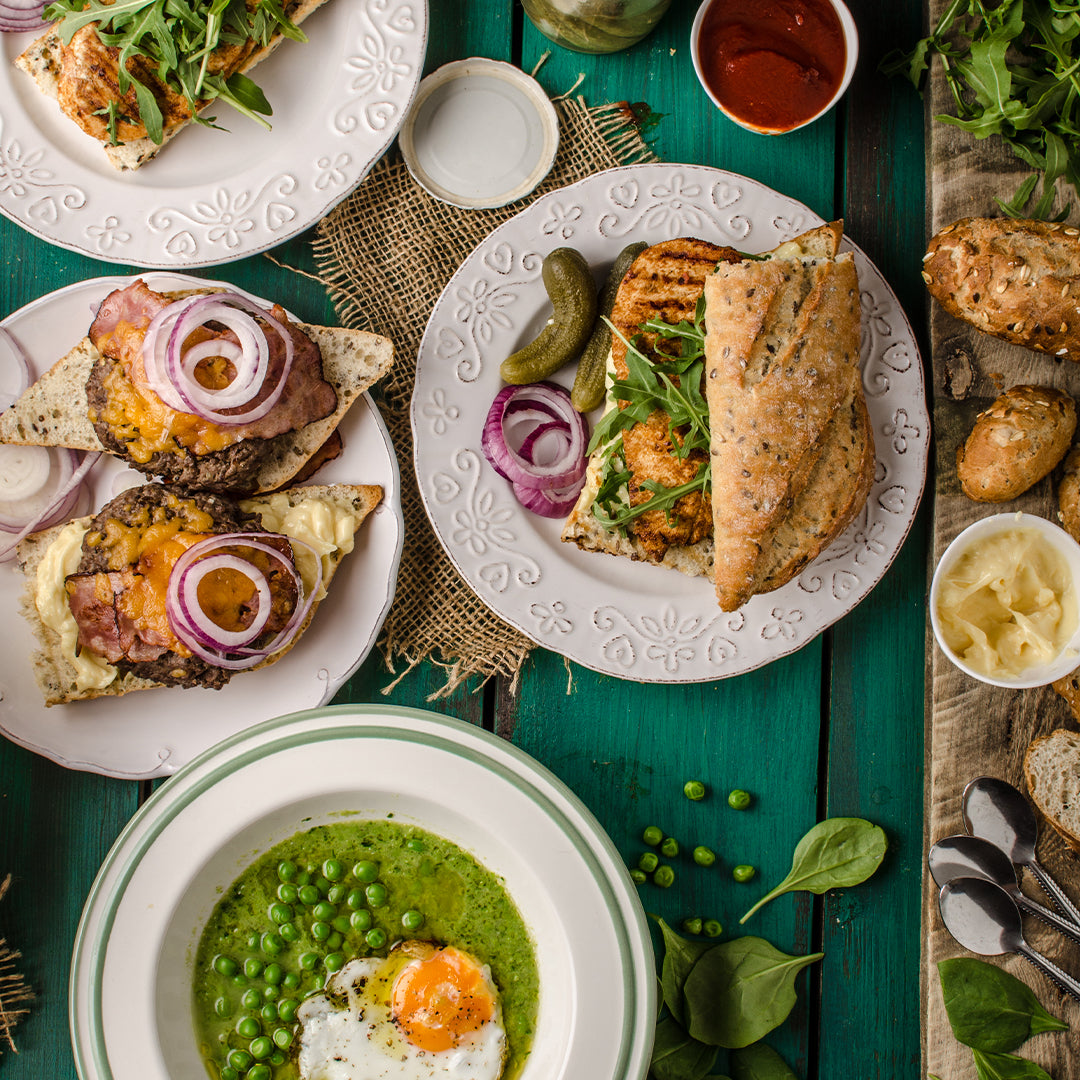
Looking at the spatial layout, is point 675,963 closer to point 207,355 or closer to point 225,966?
point 225,966

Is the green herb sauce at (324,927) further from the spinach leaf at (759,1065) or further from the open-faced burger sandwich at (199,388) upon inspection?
the open-faced burger sandwich at (199,388)

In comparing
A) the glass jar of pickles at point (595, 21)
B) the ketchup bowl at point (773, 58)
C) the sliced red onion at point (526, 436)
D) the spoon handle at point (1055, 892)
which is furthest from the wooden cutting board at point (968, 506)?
the sliced red onion at point (526, 436)

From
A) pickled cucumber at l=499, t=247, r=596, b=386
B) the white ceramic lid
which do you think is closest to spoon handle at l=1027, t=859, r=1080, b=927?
pickled cucumber at l=499, t=247, r=596, b=386

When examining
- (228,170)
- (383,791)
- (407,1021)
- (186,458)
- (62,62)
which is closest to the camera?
(383,791)

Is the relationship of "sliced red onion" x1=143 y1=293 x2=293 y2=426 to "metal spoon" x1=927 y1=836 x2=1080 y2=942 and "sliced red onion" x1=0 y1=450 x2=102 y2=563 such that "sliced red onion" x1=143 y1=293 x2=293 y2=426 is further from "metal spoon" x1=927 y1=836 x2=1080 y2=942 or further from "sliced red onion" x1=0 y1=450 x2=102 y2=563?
"metal spoon" x1=927 y1=836 x2=1080 y2=942

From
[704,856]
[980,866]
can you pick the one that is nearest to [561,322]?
[704,856]

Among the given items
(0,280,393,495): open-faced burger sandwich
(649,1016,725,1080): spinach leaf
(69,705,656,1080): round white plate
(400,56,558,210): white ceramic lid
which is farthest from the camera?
(400,56,558,210): white ceramic lid

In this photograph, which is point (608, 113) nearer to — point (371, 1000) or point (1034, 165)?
point (1034, 165)

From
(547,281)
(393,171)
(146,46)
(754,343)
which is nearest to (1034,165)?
(754,343)
